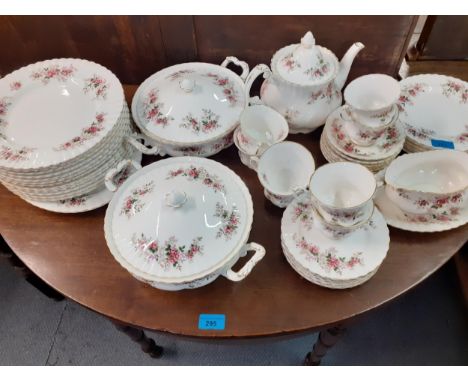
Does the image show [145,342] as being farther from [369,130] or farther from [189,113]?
[369,130]

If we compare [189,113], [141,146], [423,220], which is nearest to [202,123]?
[189,113]

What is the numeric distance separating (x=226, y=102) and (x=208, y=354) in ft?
2.63

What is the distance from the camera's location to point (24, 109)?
882 mm

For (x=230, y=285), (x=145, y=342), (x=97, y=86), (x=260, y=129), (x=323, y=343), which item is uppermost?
(x=97, y=86)

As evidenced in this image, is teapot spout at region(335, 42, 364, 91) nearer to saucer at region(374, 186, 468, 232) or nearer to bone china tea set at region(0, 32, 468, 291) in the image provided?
bone china tea set at region(0, 32, 468, 291)

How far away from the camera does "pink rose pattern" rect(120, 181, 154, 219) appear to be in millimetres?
776

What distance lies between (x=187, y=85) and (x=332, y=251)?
1.49ft

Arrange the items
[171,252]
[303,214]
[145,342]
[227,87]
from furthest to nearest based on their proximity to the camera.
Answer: [145,342], [227,87], [303,214], [171,252]

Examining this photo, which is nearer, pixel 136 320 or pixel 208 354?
pixel 136 320

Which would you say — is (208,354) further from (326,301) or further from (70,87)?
(70,87)

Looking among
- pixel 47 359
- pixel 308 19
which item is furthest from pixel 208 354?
pixel 308 19

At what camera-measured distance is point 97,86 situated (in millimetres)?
902

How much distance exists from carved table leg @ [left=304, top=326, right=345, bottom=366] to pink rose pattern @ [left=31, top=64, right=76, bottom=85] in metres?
0.80

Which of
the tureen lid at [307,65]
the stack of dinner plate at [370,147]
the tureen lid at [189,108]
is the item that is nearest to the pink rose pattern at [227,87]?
the tureen lid at [189,108]
